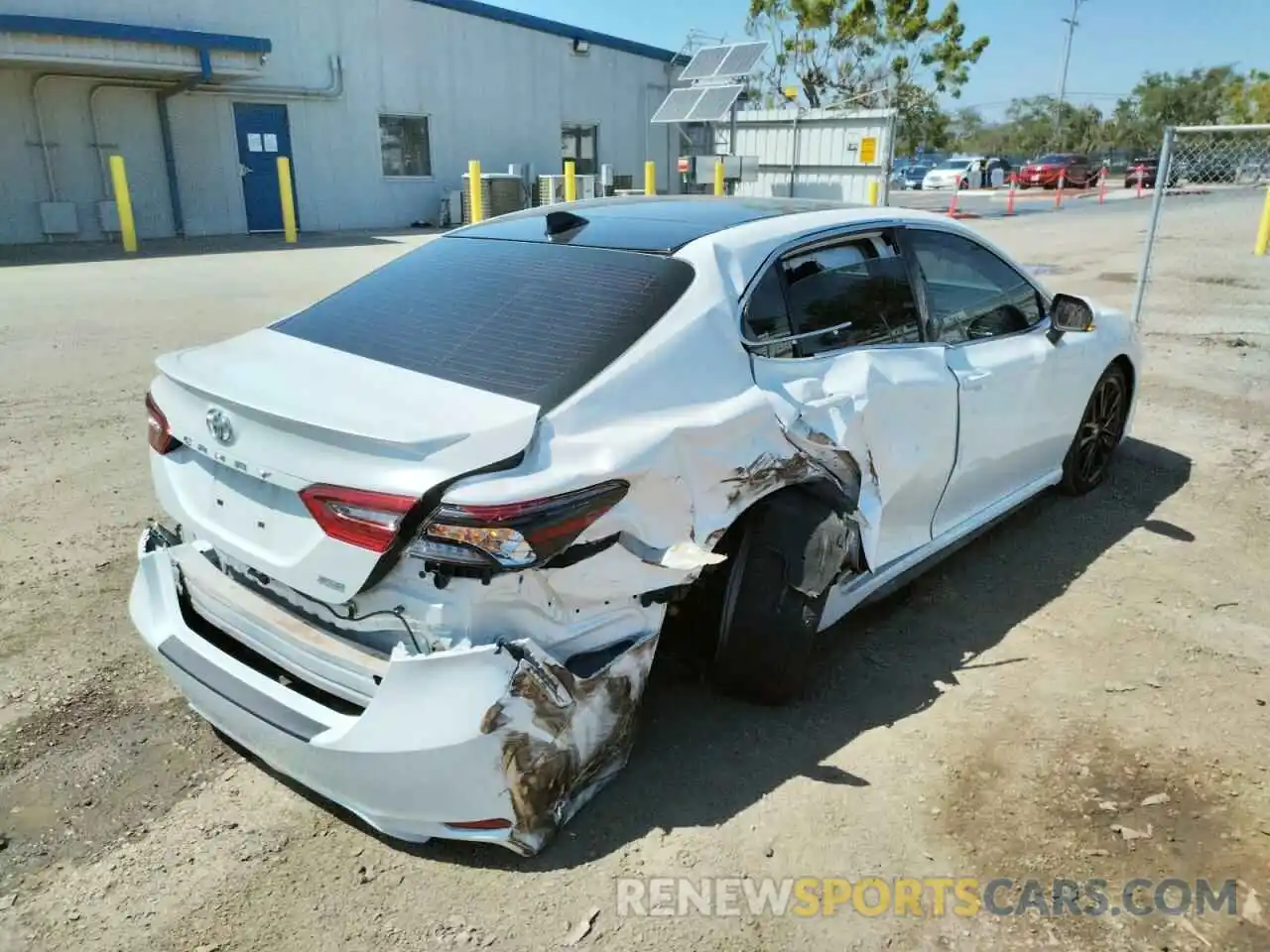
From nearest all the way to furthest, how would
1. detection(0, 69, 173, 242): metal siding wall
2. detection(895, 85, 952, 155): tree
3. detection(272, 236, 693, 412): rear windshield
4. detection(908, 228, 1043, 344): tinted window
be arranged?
detection(272, 236, 693, 412): rear windshield → detection(908, 228, 1043, 344): tinted window → detection(0, 69, 173, 242): metal siding wall → detection(895, 85, 952, 155): tree

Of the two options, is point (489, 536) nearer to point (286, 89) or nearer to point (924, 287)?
point (924, 287)

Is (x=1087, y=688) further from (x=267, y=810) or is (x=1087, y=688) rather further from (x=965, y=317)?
(x=267, y=810)

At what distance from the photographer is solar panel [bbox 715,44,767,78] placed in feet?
63.7

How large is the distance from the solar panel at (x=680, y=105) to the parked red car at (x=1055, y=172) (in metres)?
27.1

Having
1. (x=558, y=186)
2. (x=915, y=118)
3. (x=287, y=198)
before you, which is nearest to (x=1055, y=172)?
(x=915, y=118)

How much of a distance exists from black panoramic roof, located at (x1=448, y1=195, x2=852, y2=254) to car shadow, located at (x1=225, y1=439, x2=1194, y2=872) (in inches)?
58.7

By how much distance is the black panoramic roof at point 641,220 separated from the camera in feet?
10.2

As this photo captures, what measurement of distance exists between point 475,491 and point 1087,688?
238 centimetres

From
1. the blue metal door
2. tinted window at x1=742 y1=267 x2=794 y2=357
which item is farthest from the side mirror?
the blue metal door

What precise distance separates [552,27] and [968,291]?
22.6 metres

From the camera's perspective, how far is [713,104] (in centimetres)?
1808

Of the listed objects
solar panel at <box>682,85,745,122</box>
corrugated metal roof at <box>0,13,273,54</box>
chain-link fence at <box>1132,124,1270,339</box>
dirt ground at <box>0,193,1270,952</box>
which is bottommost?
dirt ground at <box>0,193,1270,952</box>

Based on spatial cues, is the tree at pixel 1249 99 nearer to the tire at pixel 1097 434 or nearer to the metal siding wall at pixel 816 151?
the metal siding wall at pixel 816 151

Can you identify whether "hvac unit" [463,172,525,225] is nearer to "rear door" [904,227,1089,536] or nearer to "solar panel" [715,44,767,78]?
"solar panel" [715,44,767,78]
